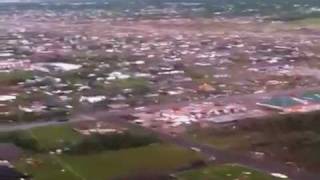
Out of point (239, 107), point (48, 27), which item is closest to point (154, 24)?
point (48, 27)

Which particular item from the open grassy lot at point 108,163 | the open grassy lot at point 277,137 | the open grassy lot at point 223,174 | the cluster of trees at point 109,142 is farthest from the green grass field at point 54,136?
the open grassy lot at point 223,174

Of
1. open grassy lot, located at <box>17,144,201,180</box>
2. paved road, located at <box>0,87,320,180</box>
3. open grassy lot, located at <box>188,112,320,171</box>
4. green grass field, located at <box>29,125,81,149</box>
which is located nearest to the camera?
open grassy lot, located at <box>17,144,201,180</box>

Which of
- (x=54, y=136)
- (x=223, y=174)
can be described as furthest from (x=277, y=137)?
(x=54, y=136)

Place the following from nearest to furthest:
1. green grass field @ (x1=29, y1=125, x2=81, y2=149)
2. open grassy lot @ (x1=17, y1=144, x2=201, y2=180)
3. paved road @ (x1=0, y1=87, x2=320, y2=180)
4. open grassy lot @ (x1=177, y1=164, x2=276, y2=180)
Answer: open grassy lot @ (x1=177, y1=164, x2=276, y2=180) < open grassy lot @ (x1=17, y1=144, x2=201, y2=180) < paved road @ (x1=0, y1=87, x2=320, y2=180) < green grass field @ (x1=29, y1=125, x2=81, y2=149)

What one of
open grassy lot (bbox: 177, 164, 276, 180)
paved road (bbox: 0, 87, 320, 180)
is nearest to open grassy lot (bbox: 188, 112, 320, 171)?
paved road (bbox: 0, 87, 320, 180)

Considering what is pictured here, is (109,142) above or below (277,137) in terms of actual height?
above

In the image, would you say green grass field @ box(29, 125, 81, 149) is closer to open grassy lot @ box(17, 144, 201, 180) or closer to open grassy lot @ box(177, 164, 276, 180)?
open grassy lot @ box(17, 144, 201, 180)

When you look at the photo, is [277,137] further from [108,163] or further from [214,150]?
[108,163]
